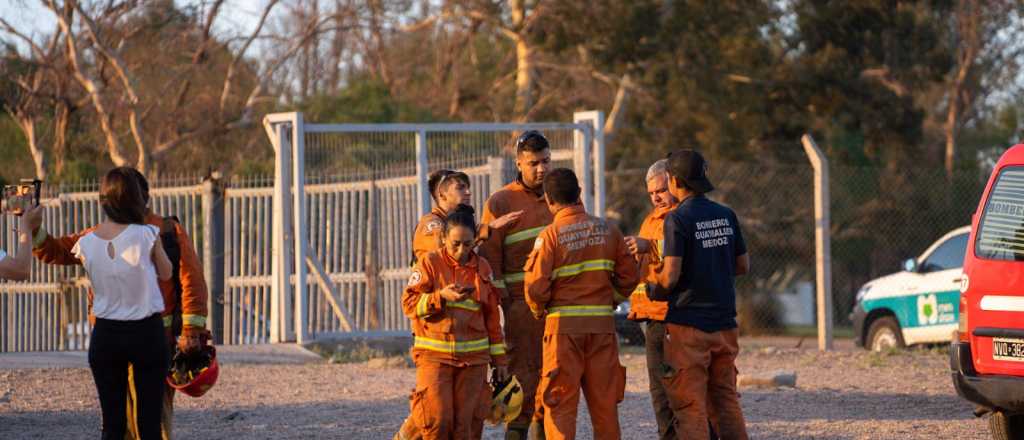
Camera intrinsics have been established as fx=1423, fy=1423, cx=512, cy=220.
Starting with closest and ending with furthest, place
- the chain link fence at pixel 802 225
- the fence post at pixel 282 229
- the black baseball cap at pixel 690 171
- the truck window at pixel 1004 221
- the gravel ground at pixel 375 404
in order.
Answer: the black baseball cap at pixel 690 171
the truck window at pixel 1004 221
the gravel ground at pixel 375 404
the fence post at pixel 282 229
the chain link fence at pixel 802 225

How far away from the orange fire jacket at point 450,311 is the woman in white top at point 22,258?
176 centimetres

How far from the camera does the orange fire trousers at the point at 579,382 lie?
695 cm

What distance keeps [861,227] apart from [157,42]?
15.0 metres

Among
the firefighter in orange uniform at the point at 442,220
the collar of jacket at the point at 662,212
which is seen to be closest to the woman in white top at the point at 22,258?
the firefighter in orange uniform at the point at 442,220

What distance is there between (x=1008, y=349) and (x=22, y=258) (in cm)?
519

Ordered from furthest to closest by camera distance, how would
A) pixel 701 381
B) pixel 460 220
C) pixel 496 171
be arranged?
pixel 496 171 → pixel 701 381 → pixel 460 220

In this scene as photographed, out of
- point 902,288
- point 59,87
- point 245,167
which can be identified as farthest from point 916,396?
point 59,87

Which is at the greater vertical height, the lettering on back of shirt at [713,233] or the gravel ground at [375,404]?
the lettering on back of shirt at [713,233]

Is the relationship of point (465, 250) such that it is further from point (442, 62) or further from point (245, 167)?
point (442, 62)

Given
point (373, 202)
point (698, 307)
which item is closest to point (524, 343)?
point (698, 307)

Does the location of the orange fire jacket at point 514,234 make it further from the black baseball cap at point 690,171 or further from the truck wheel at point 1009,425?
the truck wheel at point 1009,425

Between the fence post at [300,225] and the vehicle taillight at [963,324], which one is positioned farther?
the fence post at [300,225]

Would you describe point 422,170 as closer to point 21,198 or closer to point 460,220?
point 460,220

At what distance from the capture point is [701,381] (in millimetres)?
7133
